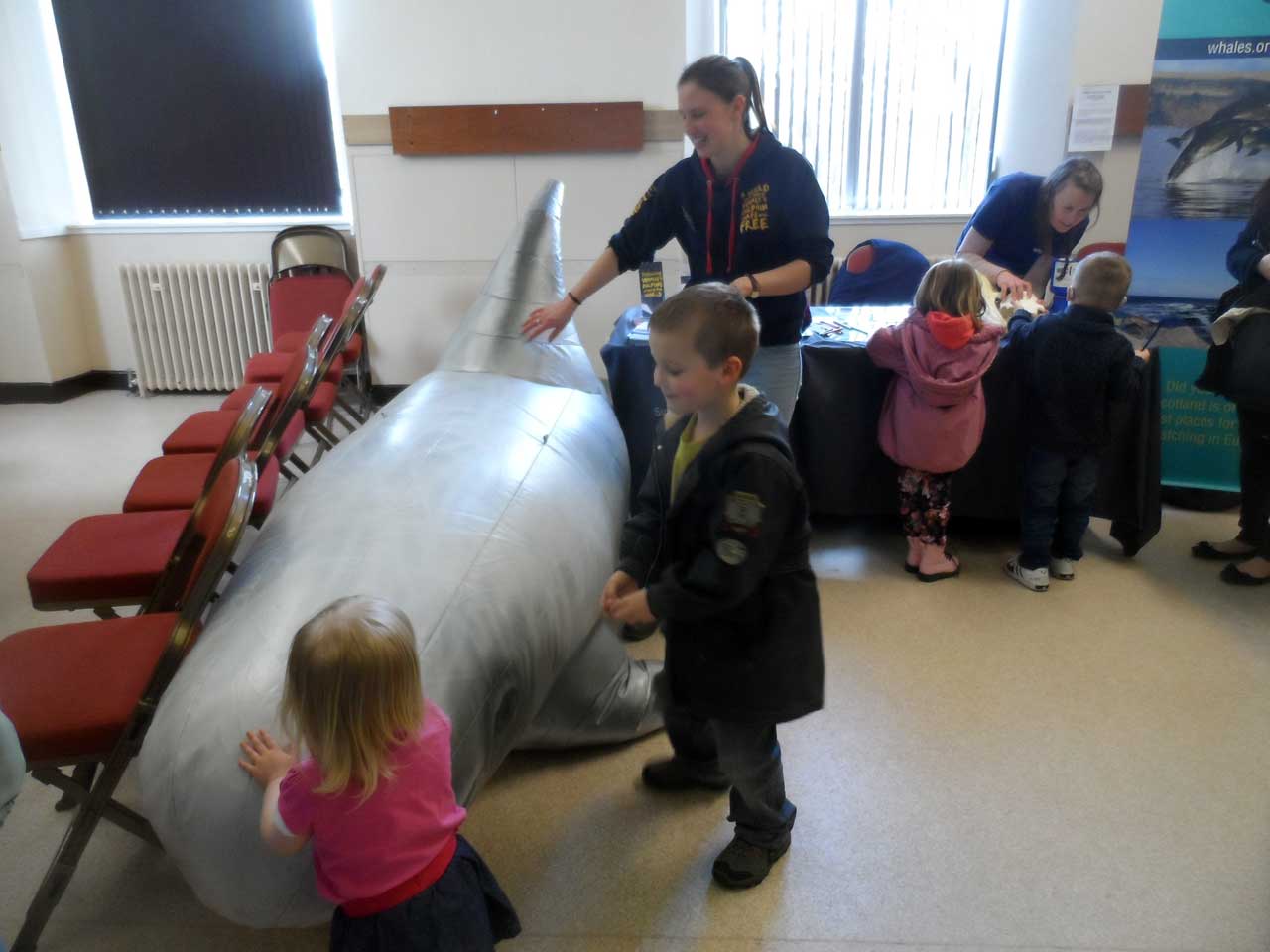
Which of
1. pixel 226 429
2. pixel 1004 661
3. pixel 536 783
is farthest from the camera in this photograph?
pixel 226 429

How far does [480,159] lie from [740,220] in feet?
9.09

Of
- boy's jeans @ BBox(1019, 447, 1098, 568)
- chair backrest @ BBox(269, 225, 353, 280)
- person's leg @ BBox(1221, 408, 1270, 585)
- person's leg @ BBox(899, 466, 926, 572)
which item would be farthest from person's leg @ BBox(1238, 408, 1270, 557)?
chair backrest @ BBox(269, 225, 353, 280)

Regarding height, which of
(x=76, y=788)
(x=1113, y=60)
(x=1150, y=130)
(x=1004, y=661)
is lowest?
(x=1004, y=661)

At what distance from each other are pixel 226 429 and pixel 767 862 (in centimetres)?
229

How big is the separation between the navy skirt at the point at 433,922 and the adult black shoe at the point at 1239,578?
2680 millimetres

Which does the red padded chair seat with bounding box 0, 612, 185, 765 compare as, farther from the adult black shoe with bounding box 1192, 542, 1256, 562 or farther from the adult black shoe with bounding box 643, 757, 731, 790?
the adult black shoe with bounding box 1192, 542, 1256, 562

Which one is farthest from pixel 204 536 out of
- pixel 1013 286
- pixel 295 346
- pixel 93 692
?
pixel 1013 286

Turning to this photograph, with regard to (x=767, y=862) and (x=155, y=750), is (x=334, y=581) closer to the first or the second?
(x=155, y=750)

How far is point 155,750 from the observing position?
1298mm

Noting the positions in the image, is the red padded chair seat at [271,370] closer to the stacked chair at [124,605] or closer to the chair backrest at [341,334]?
the chair backrest at [341,334]

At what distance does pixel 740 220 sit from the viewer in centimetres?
218

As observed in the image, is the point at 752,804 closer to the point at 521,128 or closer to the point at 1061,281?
the point at 1061,281

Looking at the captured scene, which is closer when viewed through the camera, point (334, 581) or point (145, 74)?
point (334, 581)

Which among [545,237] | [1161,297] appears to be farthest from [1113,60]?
[545,237]
